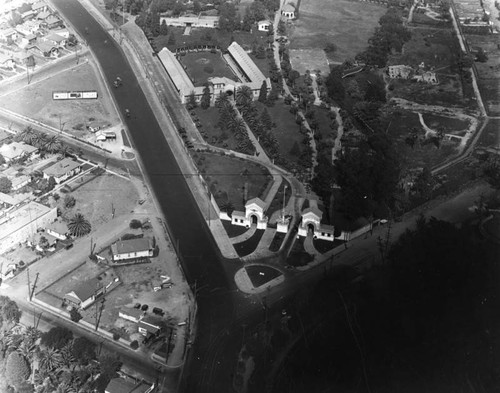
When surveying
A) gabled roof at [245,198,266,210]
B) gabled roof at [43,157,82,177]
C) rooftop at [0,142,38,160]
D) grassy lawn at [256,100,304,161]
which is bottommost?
grassy lawn at [256,100,304,161]

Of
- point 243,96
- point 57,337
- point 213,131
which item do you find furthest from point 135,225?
point 243,96

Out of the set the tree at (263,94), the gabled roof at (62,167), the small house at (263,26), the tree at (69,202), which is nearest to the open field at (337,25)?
the small house at (263,26)

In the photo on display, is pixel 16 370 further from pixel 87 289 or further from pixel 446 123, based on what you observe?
pixel 446 123

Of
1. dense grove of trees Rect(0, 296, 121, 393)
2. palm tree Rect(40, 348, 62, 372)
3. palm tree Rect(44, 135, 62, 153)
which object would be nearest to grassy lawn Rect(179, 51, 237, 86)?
palm tree Rect(44, 135, 62, 153)

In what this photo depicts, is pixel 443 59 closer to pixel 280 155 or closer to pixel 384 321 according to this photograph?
pixel 280 155

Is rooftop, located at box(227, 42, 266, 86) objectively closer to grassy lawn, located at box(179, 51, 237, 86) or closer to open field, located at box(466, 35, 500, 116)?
grassy lawn, located at box(179, 51, 237, 86)
